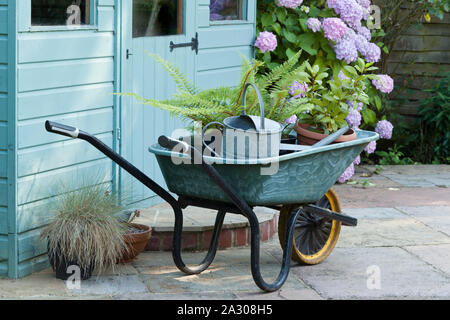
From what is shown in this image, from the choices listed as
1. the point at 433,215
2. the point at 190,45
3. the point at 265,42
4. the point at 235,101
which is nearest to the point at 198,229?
the point at 235,101

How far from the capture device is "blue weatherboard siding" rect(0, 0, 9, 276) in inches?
153

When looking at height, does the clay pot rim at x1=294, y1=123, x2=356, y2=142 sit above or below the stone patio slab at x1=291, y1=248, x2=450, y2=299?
above


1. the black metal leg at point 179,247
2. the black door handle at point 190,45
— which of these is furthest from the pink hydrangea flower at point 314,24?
the black metal leg at point 179,247

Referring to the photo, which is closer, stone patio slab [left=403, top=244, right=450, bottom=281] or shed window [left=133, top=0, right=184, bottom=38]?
stone patio slab [left=403, top=244, right=450, bottom=281]

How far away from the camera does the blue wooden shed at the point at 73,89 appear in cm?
397

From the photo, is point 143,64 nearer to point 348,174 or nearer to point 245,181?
point 245,181

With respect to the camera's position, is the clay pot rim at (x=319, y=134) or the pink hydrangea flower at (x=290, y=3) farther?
the pink hydrangea flower at (x=290, y=3)

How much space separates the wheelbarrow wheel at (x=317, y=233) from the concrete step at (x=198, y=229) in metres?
0.39

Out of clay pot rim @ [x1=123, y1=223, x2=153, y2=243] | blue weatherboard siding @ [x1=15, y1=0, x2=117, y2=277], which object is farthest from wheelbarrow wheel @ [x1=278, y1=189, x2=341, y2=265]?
blue weatherboard siding @ [x1=15, y1=0, x2=117, y2=277]

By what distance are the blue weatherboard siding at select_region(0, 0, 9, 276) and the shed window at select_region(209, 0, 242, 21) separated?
6.94 feet

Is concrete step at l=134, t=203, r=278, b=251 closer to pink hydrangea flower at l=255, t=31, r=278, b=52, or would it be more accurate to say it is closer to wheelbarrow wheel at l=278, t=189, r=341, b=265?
wheelbarrow wheel at l=278, t=189, r=341, b=265

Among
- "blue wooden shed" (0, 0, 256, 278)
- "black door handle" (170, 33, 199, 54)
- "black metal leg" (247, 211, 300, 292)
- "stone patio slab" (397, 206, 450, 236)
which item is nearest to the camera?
"black metal leg" (247, 211, 300, 292)

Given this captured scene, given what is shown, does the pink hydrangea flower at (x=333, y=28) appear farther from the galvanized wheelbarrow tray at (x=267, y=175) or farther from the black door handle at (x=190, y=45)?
the galvanized wheelbarrow tray at (x=267, y=175)
